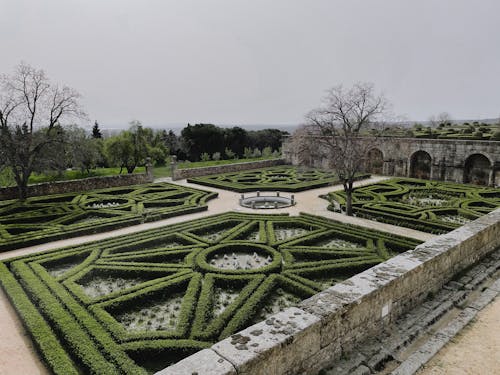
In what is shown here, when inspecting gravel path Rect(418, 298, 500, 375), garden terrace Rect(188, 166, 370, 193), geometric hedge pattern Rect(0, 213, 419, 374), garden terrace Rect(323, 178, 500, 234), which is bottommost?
geometric hedge pattern Rect(0, 213, 419, 374)

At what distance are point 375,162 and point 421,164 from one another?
151 inches

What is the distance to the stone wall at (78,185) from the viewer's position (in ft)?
73.6

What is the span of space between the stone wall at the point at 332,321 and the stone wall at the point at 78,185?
22.6 meters

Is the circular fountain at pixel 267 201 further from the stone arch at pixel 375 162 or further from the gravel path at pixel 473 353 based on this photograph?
the gravel path at pixel 473 353

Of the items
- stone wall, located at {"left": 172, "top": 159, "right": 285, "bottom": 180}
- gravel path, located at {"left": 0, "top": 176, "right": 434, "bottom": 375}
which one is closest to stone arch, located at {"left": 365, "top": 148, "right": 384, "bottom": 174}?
gravel path, located at {"left": 0, "top": 176, "right": 434, "bottom": 375}

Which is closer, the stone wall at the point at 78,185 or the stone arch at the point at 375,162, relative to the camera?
the stone wall at the point at 78,185

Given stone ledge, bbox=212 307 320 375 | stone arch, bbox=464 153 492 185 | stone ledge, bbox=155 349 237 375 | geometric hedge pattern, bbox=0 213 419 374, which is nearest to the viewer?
stone ledge, bbox=155 349 237 375

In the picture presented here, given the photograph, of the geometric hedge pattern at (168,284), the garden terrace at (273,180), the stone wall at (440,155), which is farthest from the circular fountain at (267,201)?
the geometric hedge pattern at (168,284)

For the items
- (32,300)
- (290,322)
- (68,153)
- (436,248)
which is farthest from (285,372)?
(68,153)

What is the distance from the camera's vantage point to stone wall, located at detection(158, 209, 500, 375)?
13.1ft

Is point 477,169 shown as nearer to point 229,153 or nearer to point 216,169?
point 216,169

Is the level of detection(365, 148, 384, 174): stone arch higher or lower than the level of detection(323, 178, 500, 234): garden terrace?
higher

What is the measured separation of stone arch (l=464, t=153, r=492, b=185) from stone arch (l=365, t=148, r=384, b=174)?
6.68 meters

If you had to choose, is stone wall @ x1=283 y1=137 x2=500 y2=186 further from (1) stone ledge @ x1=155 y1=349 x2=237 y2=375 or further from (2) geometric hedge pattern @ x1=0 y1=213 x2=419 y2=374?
(1) stone ledge @ x1=155 y1=349 x2=237 y2=375
